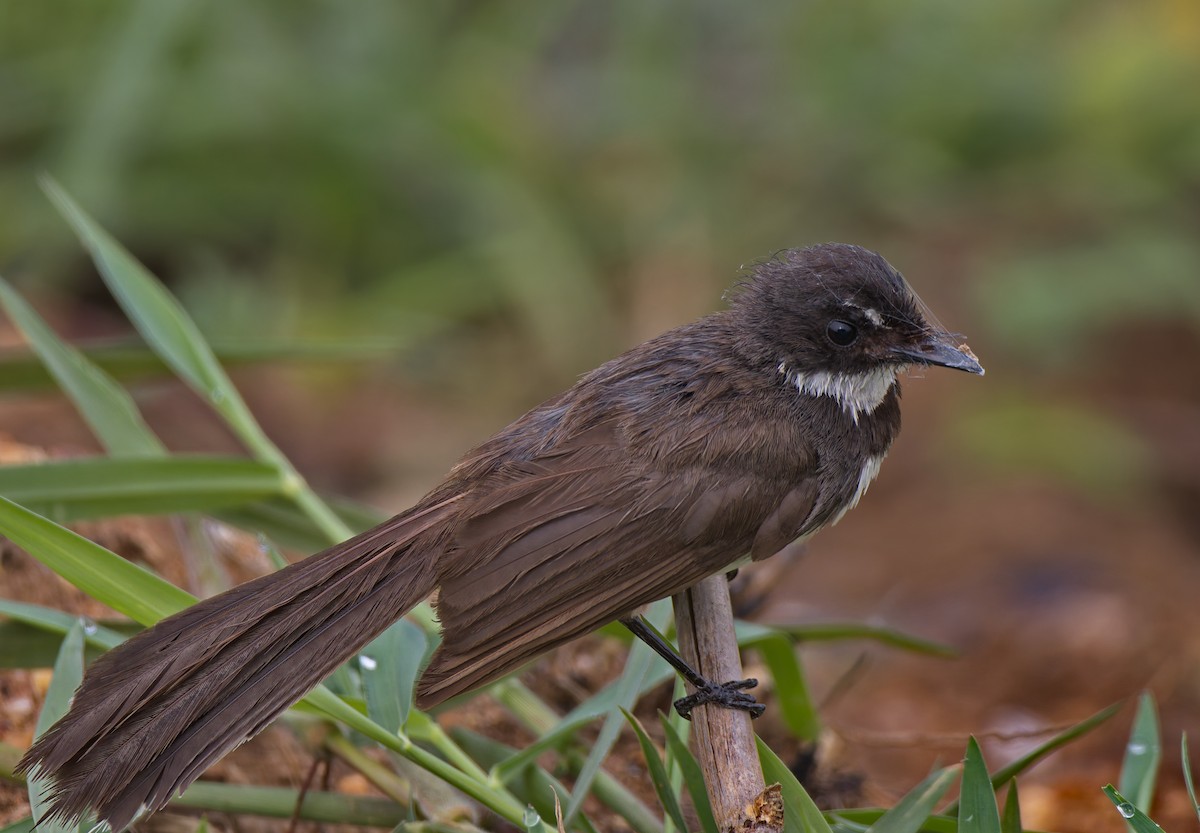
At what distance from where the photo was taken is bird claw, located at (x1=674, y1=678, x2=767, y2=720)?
2871 millimetres

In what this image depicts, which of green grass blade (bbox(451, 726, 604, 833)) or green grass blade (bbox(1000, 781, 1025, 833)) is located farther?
green grass blade (bbox(451, 726, 604, 833))

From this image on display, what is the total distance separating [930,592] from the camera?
6336 mm

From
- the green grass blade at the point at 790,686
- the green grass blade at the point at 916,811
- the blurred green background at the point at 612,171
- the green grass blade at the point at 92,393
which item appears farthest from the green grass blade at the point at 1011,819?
the blurred green background at the point at 612,171

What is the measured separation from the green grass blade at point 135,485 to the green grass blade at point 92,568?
60 cm

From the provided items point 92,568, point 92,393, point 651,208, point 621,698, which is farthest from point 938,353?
point 651,208

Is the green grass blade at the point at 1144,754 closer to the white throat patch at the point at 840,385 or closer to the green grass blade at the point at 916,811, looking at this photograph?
the green grass blade at the point at 916,811

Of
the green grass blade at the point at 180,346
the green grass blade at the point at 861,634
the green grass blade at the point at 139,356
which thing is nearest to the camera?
the green grass blade at the point at 861,634

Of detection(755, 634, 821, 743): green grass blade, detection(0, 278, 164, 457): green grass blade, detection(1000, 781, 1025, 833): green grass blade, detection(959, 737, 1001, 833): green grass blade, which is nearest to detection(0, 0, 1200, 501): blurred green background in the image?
detection(0, 278, 164, 457): green grass blade

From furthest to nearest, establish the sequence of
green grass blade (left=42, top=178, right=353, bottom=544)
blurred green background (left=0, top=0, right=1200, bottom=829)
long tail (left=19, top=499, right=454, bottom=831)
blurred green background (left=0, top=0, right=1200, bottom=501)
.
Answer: blurred green background (left=0, top=0, right=1200, bottom=501) → blurred green background (left=0, top=0, right=1200, bottom=829) → green grass blade (left=42, top=178, right=353, bottom=544) → long tail (left=19, top=499, right=454, bottom=831)

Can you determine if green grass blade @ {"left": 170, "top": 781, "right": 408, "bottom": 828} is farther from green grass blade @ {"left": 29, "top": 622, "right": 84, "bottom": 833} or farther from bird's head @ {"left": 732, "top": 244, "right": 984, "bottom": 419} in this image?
bird's head @ {"left": 732, "top": 244, "right": 984, "bottom": 419}

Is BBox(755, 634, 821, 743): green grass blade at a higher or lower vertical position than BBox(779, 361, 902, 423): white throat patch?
lower

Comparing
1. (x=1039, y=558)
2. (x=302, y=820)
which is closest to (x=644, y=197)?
(x=1039, y=558)

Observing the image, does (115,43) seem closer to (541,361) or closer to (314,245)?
(314,245)

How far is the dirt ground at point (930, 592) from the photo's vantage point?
369 cm
